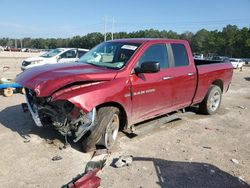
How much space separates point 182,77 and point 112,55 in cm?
169

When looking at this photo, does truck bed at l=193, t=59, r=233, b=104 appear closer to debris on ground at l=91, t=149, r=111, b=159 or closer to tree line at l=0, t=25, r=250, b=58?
debris on ground at l=91, t=149, r=111, b=159

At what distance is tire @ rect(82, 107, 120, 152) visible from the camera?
4957 mm

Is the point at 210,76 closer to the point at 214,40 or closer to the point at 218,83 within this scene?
the point at 218,83

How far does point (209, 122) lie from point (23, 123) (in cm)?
448

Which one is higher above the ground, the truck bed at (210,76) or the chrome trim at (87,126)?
the truck bed at (210,76)

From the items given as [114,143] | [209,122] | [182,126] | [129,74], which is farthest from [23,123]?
[209,122]

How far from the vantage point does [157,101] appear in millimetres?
6027

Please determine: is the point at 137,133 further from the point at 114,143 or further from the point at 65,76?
the point at 65,76

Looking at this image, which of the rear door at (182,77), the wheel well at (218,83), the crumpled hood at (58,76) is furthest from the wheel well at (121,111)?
the wheel well at (218,83)

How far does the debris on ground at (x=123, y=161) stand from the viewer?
462 centimetres

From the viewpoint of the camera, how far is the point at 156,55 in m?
6.06

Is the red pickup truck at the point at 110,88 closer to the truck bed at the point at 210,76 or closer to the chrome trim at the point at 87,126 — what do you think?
the chrome trim at the point at 87,126

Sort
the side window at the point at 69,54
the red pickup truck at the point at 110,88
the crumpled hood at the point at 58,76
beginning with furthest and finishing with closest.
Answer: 1. the side window at the point at 69,54
2. the red pickup truck at the point at 110,88
3. the crumpled hood at the point at 58,76

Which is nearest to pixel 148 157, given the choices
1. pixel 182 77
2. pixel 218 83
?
pixel 182 77
